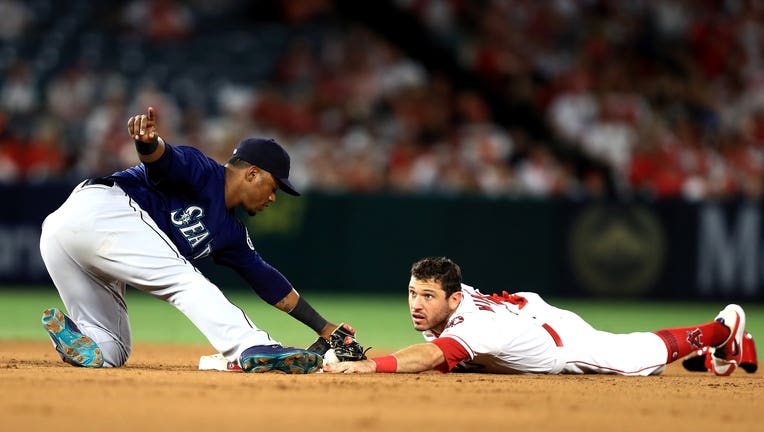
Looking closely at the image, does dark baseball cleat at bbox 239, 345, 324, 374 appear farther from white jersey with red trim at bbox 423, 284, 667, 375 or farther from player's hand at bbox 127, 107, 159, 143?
player's hand at bbox 127, 107, 159, 143

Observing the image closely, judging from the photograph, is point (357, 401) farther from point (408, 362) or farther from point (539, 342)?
point (539, 342)

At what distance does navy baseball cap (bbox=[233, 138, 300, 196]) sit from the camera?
649cm

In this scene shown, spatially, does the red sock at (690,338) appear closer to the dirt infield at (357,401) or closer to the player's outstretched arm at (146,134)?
the dirt infield at (357,401)

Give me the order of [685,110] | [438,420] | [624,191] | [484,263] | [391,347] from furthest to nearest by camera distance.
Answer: [685,110] < [624,191] < [484,263] < [391,347] < [438,420]

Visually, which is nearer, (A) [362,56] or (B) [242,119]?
(B) [242,119]

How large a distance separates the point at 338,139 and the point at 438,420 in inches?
466

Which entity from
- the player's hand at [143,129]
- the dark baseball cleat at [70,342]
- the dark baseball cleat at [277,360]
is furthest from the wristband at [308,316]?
the player's hand at [143,129]

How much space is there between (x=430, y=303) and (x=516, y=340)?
1.82 ft

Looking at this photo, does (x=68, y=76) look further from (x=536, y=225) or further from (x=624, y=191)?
(x=624, y=191)

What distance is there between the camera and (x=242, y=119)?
16.1 metres

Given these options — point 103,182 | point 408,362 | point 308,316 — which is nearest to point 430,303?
point 408,362

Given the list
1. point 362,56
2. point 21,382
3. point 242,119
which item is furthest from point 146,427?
point 362,56

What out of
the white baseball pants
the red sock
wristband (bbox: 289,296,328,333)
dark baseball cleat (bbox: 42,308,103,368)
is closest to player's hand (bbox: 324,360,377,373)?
the white baseball pants

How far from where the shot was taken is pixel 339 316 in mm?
12633
